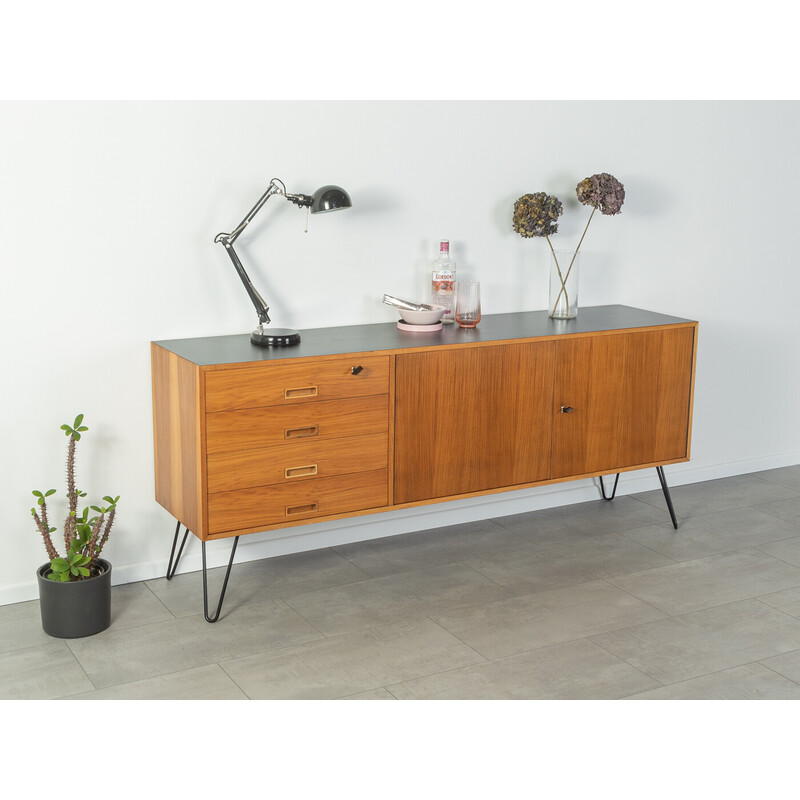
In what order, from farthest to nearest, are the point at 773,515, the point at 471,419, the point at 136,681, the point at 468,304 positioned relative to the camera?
the point at 773,515 < the point at 468,304 < the point at 471,419 < the point at 136,681

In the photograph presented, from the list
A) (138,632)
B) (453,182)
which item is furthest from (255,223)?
(138,632)

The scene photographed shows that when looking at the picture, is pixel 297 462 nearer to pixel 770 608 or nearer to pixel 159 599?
pixel 159 599

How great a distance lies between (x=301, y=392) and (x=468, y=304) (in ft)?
2.61

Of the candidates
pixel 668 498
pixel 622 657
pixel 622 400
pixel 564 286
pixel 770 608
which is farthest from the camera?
pixel 668 498

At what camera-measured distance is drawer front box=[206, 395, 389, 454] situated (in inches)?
115

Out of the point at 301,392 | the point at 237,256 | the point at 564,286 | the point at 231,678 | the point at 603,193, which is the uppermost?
the point at 603,193

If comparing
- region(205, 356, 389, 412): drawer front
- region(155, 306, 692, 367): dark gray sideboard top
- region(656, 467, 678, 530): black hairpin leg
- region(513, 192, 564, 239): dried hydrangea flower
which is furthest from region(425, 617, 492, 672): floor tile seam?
region(513, 192, 564, 239): dried hydrangea flower

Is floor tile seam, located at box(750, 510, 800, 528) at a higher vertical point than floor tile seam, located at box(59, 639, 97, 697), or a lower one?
higher

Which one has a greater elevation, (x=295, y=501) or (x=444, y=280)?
(x=444, y=280)

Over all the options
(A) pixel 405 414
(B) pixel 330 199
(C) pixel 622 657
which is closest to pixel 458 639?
(C) pixel 622 657

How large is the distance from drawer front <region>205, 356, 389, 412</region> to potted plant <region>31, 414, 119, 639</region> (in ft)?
1.49

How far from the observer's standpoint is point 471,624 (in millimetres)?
3066

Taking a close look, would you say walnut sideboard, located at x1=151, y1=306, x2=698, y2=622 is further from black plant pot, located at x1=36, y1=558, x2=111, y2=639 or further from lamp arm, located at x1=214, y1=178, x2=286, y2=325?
black plant pot, located at x1=36, y1=558, x2=111, y2=639

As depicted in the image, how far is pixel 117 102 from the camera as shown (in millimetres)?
3029
